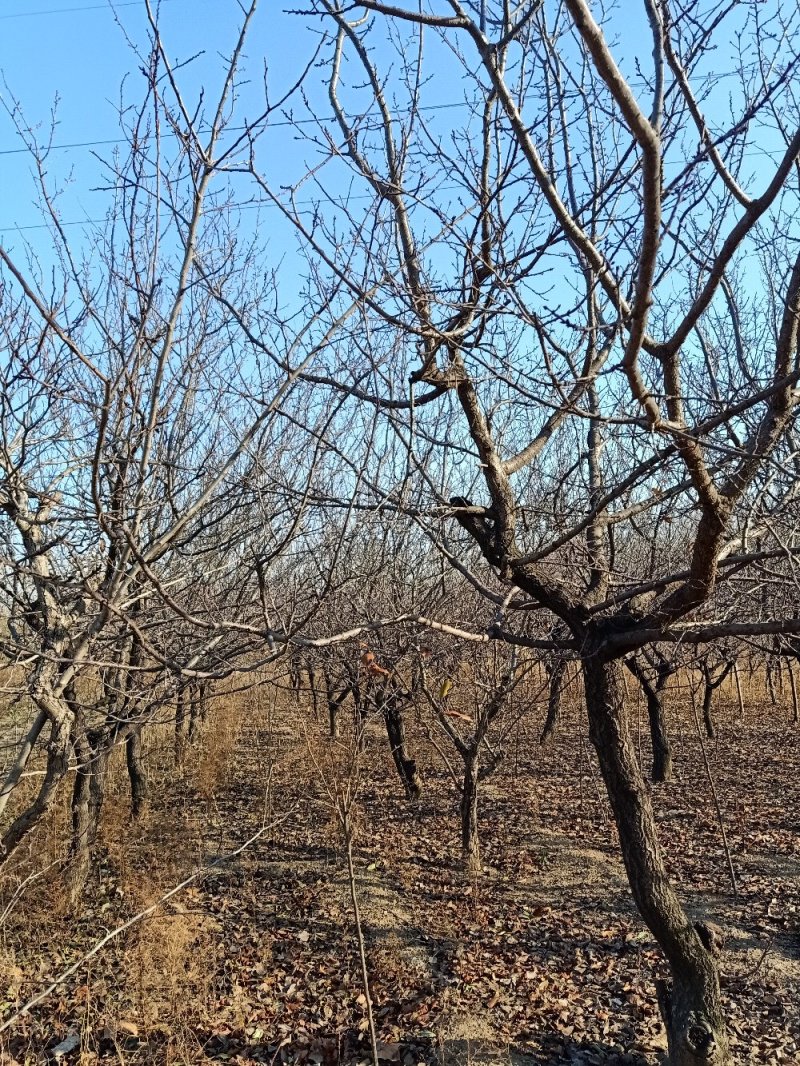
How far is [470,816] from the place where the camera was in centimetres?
643

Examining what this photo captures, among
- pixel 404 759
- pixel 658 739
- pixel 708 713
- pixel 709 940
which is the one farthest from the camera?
pixel 708 713

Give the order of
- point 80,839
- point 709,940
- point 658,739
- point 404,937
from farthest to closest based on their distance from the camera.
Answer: point 658,739 < point 80,839 < point 404,937 < point 709,940

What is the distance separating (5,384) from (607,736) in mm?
3308

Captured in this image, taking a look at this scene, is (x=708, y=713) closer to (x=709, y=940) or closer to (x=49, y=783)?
(x=709, y=940)

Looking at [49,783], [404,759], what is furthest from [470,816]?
[49,783]

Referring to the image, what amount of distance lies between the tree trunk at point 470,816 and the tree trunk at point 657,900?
2909mm

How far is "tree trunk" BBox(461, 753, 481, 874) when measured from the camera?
20.7 ft

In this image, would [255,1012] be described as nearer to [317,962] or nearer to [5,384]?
[317,962]

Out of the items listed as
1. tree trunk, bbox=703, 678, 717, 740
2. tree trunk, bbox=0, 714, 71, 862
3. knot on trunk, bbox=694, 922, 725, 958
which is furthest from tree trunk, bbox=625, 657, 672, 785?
tree trunk, bbox=0, 714, 71, 862

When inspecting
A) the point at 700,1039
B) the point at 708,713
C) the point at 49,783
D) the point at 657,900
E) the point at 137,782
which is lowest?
the point at 700,1039

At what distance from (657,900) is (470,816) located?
323 cm

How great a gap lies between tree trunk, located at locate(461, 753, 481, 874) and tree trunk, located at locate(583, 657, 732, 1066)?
291 cm

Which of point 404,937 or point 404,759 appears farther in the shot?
point 404,759

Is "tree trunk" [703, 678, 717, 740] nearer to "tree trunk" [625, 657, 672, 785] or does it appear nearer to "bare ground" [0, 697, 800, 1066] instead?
"tree trunk" [625, 657, 672, 785]
